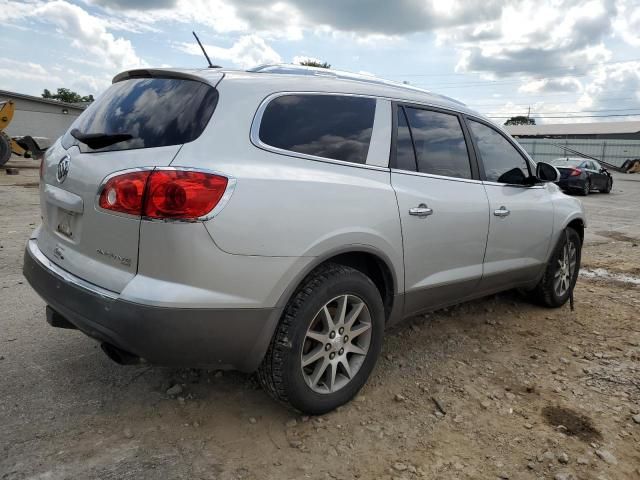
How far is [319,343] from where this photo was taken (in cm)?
270

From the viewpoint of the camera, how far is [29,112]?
2939 centimetres

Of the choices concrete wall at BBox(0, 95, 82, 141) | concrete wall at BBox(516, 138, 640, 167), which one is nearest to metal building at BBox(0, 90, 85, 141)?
concrete wall at BBox(0, 95, 82, 141)

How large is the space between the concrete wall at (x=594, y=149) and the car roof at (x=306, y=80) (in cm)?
3954

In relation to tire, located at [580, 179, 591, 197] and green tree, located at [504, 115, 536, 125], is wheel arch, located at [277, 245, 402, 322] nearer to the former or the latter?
tire, located at [580, 179, 591, 197]

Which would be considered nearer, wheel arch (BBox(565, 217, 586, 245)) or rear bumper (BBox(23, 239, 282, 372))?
rear bumper (BBox(23, 239, 282, 372))

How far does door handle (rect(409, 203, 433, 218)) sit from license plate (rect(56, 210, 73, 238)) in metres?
1.82

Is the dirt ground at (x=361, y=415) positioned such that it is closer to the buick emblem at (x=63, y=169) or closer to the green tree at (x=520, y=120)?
the buick emblem at (x=63, y=169)

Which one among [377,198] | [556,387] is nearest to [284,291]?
[377,198]

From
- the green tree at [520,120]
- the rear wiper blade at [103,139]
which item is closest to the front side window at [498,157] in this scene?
the rear wiper blade at [103,139]

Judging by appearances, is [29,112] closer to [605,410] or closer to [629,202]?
[629,202]

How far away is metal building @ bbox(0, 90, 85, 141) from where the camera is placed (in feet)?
94.4

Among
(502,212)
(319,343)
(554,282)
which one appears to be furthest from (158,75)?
(554,282)

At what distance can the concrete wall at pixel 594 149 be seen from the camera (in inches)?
1583

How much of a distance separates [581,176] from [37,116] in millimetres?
28501
